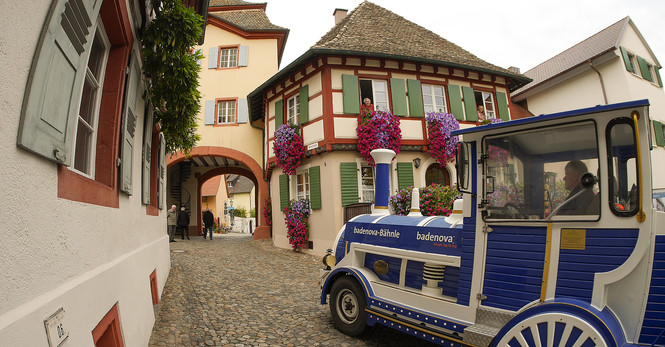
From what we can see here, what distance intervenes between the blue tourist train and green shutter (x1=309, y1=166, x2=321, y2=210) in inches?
288

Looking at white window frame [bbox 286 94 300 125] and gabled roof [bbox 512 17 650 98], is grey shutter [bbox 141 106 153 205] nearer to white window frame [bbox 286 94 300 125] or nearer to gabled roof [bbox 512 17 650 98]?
white window frame [bbox 286 94 300 125]

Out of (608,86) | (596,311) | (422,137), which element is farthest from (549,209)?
(608,86)

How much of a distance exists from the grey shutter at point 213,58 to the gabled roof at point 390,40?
5.93m

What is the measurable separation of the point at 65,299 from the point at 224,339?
2.68 m

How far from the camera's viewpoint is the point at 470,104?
1236 cm

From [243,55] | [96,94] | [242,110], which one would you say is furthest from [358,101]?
[96,94]

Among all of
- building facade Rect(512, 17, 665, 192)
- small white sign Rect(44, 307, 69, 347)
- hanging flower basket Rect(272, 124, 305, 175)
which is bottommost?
small white sign Rect(44, 307, 69, 347)

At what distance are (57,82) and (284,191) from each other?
10762 millimetres

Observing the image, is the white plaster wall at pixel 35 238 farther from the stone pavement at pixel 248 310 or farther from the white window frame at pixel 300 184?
the white window frame at pixel 300 184

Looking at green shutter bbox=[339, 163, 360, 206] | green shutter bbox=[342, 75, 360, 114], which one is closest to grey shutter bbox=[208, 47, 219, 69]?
green shutter bbox=[342, 75, 360, 114]

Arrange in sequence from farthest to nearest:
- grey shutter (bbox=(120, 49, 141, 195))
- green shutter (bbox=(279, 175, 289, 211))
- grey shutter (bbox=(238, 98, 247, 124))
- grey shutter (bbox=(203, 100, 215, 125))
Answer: grey shutter (bbox=(238, 98, 247, 124)) < grey shutter (bbox=(203, 100, 215, 125)) < green shutter (bbox=(279, 175, 289, 211)) < grey shutter (bbox=(120, 49, 141, 195))

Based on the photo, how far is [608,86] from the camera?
15.2 meters

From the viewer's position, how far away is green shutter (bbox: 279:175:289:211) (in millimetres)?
12414

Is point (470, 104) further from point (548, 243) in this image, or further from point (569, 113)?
point (548, 243)
